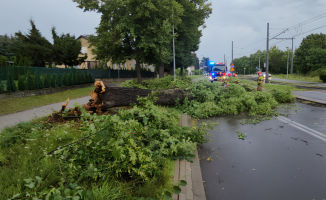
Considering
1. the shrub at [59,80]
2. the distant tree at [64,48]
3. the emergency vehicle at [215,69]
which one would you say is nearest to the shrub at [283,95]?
the emergency vehicle at [215,69]

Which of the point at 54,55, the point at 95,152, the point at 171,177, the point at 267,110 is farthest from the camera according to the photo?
the point at 54,55

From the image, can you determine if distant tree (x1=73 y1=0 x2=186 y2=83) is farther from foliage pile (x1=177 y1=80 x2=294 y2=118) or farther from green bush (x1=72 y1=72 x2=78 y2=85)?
foliage pile (x1=177 y1=80 x2=294 y2=118)

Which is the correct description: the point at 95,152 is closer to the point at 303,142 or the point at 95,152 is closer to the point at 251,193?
the point at 251,193

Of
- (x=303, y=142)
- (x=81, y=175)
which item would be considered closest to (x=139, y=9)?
(x=303, y=142)

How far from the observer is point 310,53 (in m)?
51.8

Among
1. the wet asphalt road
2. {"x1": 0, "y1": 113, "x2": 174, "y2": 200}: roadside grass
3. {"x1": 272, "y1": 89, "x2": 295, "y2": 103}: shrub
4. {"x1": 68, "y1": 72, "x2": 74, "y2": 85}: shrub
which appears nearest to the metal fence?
{"x1": 68, "y1": 72, "x2": 74, "y2": 85}: shrub

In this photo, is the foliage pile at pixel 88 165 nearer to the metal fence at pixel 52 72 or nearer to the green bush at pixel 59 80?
the metal fence at pixel 52 72

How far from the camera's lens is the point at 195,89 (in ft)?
31.6

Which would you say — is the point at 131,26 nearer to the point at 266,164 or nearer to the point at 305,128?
the point at 305,128

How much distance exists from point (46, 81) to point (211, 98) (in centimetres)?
1317

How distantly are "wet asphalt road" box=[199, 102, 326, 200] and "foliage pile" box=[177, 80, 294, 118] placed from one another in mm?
2165

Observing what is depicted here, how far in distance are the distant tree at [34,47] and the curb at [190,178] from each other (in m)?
28.7

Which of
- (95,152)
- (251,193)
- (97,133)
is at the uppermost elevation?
(97,133)

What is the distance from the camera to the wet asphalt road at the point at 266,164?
123 inches
